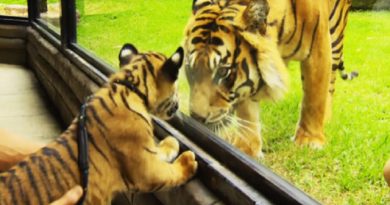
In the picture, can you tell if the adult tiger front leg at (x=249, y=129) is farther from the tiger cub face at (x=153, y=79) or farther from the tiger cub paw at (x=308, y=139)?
the tiger cub face at (x=153, y=79)

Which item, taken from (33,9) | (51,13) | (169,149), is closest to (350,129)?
(169,149)

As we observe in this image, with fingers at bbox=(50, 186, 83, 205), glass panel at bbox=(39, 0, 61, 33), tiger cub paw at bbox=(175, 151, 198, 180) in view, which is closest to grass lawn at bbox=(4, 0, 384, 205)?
tiger cub paw at bbox=(175, 151, 198, 180)

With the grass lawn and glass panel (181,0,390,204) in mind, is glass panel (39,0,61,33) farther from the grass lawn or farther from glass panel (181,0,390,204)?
glass panel (181,0,390,204)

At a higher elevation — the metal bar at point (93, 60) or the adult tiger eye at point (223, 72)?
the adult tiger eye at point (223, 72)

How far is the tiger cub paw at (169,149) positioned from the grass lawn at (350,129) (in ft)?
0.96

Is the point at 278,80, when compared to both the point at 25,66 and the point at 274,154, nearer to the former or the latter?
the point at 274,154

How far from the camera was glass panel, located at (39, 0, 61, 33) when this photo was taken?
4.35 m

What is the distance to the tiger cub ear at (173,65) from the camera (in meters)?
1.54

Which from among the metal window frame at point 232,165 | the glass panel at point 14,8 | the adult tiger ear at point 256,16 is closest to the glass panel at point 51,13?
the glass panel at point 14,8

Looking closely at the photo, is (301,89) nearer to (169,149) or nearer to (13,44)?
(169,149)

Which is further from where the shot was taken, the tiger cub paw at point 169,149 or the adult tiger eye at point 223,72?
the tiger cub paw at point 169,149

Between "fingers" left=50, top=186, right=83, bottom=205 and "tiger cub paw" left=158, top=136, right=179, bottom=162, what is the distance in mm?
410

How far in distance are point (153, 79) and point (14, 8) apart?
484 centimetres

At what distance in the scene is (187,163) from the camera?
Answer: 1820 mm
